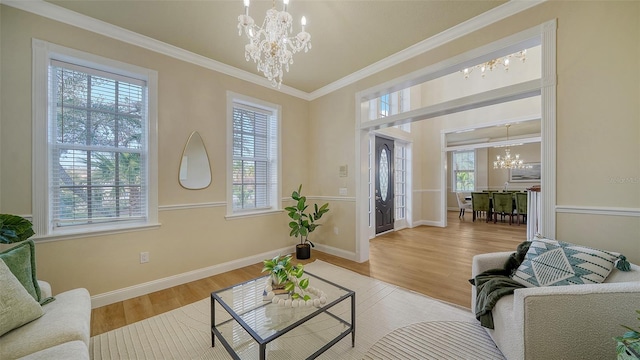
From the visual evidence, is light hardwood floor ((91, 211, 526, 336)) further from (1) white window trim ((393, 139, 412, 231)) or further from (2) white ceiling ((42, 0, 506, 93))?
(2) white ceiling ((42, 0, 506, 93))

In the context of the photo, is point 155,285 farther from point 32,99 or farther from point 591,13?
point 591,13

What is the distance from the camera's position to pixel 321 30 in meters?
2.48

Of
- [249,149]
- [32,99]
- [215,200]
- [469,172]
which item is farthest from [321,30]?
[469,172]

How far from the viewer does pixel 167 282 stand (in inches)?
105

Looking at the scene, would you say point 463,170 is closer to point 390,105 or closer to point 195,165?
point 390,105

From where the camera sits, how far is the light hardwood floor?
224 cm

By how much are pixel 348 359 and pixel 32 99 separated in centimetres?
343

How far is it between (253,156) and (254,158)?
0.04 meters

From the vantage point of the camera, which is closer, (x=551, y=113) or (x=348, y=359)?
(x=348, y=359)

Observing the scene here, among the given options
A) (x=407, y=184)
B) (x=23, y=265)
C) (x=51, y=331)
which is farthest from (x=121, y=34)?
(x=407, y=184)

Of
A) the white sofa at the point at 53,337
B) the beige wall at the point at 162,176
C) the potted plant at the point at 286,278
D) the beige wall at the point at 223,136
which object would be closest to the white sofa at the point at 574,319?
the beige wall at the point at 223,136

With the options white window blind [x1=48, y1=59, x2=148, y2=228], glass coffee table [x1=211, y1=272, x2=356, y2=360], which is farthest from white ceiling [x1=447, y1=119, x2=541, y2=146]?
white window blind [x1=48, y1=59, x2=148, y2=228]

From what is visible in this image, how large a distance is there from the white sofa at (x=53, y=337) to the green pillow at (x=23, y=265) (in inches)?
5.4

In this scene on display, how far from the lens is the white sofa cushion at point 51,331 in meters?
1.11
